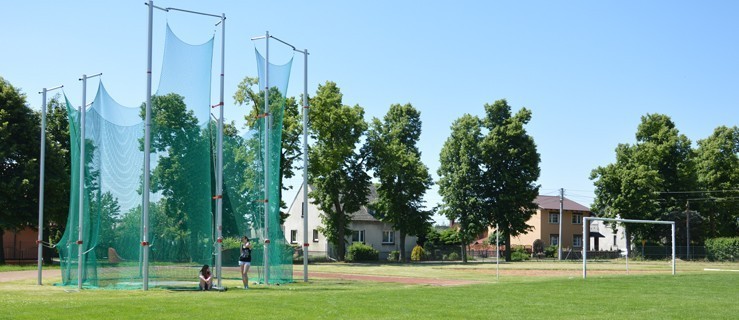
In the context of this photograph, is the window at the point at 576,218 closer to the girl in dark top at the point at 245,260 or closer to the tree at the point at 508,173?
the tree at the point at 508,173

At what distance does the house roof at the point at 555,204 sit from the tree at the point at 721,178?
19.2 m

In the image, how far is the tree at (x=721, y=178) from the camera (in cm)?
7531

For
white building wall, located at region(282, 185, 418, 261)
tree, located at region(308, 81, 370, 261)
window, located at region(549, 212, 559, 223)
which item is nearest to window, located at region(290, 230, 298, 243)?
white building wall, located at region(282, 185, 418, 261)

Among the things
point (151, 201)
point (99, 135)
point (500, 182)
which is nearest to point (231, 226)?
point (151, 201)

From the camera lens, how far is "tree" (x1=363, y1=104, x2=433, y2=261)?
6225 centimetres

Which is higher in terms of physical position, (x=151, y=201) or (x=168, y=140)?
(x=168, y=140)

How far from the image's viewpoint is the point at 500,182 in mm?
67812

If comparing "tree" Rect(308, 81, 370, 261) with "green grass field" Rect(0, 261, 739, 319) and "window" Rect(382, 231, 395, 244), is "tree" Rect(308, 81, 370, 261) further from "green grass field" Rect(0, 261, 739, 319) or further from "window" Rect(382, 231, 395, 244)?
"green grass field" Rect(0, 261, 739, 319)

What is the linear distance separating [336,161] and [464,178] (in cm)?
1751

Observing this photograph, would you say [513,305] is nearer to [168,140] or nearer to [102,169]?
[168,140]

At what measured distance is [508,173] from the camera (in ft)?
223

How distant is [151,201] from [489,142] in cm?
4933

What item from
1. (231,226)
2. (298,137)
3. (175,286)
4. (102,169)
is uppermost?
(298,137)

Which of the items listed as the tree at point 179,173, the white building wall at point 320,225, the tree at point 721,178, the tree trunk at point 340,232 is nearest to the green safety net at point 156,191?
the tree at point 179,173
